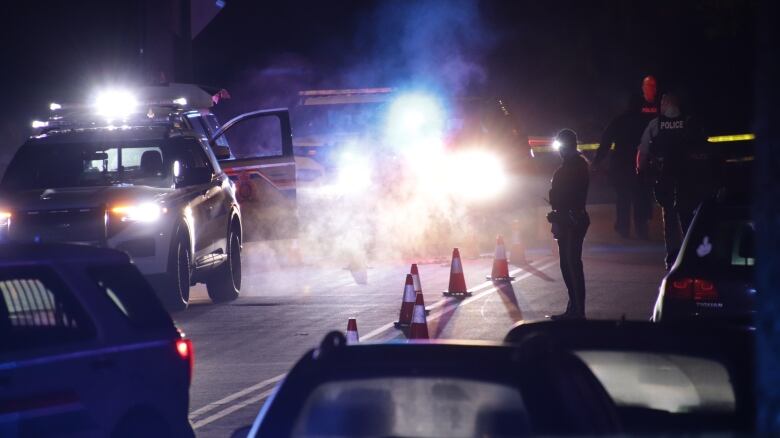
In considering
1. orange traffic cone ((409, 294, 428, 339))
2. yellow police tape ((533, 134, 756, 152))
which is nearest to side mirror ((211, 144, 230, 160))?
orange traffic cone ((409, 294, 428, 339))

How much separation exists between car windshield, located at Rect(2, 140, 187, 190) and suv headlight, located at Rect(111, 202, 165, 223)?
27.3 inches

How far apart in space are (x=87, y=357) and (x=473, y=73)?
28315 millimetres

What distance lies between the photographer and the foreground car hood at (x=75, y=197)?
567 inches

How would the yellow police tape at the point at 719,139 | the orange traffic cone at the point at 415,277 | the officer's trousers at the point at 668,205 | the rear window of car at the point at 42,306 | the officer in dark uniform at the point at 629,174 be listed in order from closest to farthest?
1. the rear window of car at the point at 42,306
2. the orange traffic cone at the point at 415,277
3. the officer's trousers at the point at 668,205
4. the officer in dark uniform at the point at 629,174
5. the yellow police tape at the point at 719,139

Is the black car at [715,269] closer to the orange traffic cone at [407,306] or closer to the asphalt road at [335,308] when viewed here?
the asphalt road at [335,308]

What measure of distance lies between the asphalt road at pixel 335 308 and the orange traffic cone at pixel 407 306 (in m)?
0.14

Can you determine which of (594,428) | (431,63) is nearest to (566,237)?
(594,428)

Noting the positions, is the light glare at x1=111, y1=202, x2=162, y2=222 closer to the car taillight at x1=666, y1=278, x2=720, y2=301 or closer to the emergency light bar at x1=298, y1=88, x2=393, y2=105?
the car taillight at x1=666, y1=278, x2=720, y2=301

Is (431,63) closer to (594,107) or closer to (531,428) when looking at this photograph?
(594,107)

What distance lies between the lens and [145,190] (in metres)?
15.1

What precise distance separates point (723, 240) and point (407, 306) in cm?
520

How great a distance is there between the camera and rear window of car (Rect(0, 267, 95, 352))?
630 cm

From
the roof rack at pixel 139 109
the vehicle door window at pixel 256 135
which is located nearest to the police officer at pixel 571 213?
the roof rack at pixel 139 109

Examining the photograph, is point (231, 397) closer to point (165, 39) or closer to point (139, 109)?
point (139, 109)
